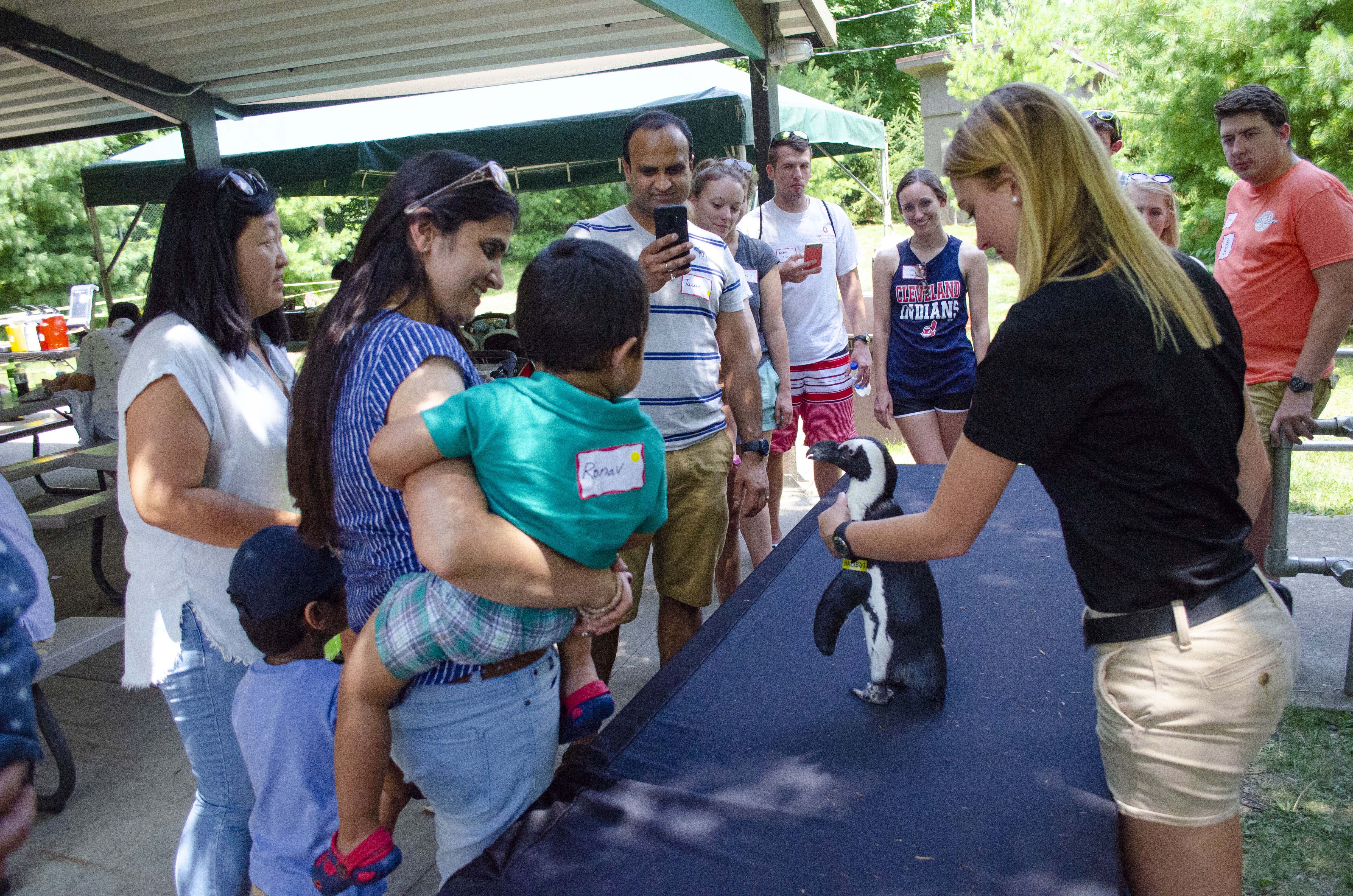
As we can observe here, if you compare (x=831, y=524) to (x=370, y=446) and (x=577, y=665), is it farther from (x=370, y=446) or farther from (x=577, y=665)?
(x=370, y=446)

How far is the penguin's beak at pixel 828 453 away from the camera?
185cm

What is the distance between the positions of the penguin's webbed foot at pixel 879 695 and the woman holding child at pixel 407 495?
66cm

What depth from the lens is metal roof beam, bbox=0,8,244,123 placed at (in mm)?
4578

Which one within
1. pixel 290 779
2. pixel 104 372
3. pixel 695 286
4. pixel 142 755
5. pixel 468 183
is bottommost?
pixel 142 755

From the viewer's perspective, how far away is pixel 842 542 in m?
1.61

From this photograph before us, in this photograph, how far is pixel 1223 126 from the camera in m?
3.16

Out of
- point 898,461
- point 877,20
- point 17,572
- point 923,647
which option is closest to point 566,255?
point 17,572

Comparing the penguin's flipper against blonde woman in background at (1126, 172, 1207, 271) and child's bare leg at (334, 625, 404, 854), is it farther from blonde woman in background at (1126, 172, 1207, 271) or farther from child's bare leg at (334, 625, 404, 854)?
blonde woman in background at (1126, 172, 1207, 271)

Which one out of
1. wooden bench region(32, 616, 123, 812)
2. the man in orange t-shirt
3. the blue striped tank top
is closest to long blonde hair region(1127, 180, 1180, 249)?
the man in orange t-shirt

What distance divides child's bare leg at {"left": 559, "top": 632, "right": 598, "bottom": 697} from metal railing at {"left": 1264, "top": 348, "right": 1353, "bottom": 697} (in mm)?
2534

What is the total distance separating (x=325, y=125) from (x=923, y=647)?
740 cm

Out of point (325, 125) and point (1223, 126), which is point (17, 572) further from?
point (325, 125)

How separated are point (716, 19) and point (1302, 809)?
153 inches

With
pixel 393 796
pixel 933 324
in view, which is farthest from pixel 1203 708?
pixel 933 324
